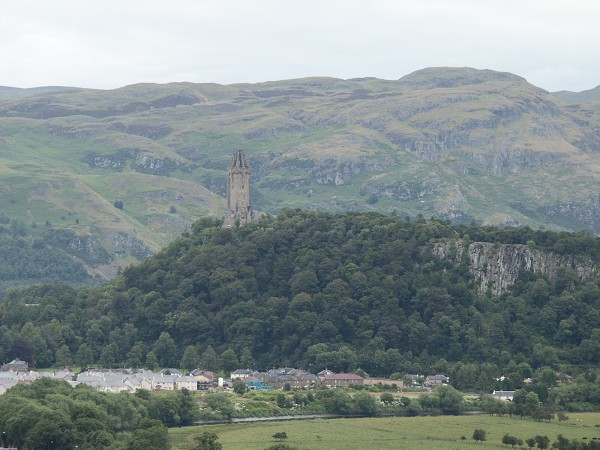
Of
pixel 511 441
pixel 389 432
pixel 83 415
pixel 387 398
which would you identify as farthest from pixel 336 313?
pixel 83 415

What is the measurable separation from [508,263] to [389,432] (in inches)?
2393

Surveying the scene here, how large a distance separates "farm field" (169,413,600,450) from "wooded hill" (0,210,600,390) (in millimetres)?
23255

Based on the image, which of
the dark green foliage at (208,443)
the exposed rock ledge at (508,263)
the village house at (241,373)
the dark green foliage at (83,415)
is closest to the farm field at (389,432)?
the dark green foliage at (83,415)

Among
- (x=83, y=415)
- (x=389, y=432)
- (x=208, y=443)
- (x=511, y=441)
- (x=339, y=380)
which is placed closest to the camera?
(x=208, y=443)

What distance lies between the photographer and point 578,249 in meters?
181

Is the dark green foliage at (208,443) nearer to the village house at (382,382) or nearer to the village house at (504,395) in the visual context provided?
A: the village house at (504,395)

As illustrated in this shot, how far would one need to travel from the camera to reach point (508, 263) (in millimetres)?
182250

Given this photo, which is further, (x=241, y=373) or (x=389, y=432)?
(x=241, y=373)

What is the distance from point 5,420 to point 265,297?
77647 millimetres

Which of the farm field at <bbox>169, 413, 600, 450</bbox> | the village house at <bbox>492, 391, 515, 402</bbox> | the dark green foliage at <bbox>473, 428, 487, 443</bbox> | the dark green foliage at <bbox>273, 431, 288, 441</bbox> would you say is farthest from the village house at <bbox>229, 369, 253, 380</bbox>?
the dark green foliage at <bbox>473, 428, 487, 443</bbox>

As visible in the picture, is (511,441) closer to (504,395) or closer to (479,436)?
(479,436)

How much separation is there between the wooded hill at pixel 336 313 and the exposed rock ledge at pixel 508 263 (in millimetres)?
1318

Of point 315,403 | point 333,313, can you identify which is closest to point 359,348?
point 333,313

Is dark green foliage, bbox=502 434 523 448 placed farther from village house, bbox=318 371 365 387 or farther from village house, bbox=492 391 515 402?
village house, bbox=318 371 365 387
